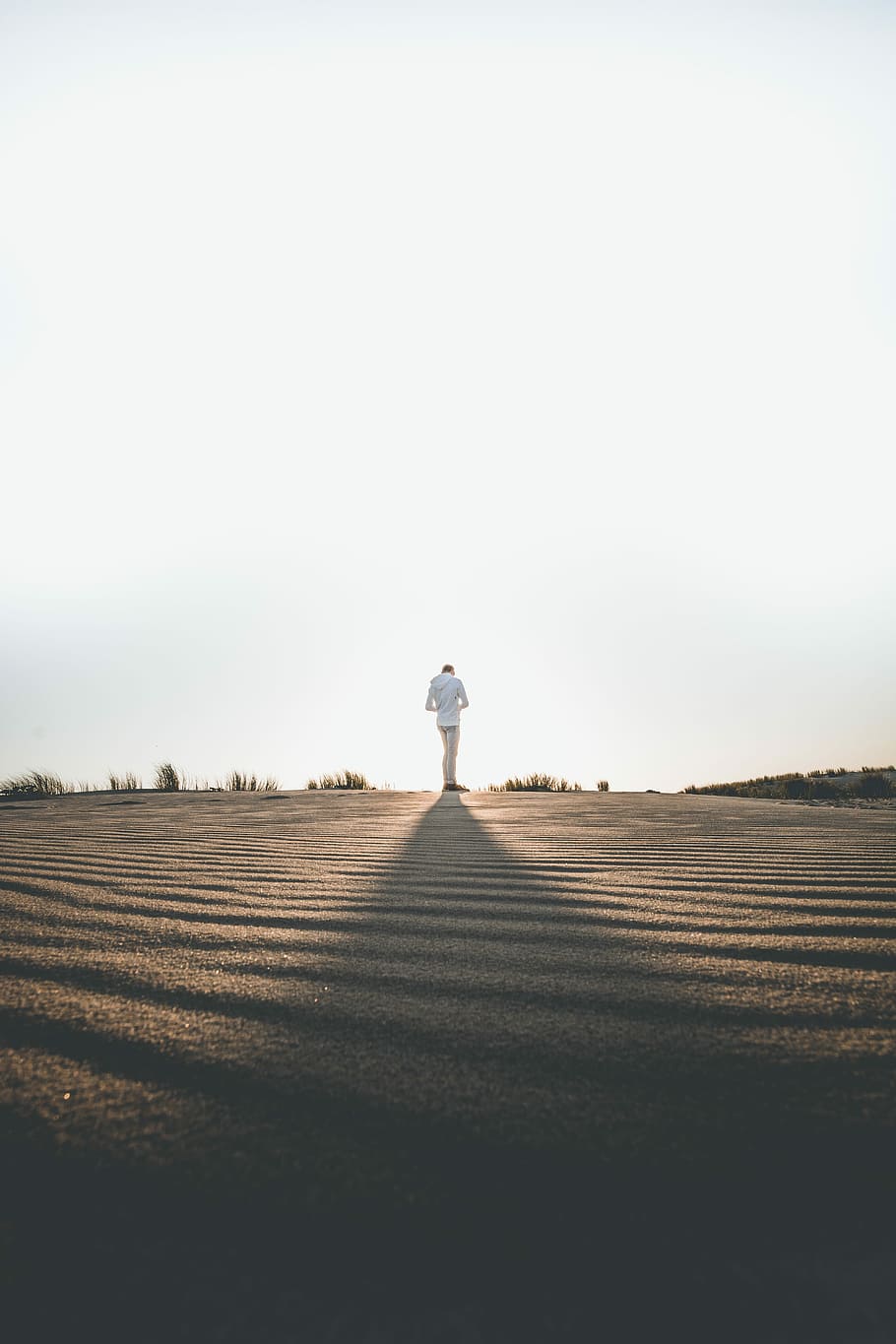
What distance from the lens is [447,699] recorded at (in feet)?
34.8

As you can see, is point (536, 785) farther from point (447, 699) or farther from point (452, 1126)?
point (452, 1126)

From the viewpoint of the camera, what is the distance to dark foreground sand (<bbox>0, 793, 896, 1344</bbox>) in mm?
588

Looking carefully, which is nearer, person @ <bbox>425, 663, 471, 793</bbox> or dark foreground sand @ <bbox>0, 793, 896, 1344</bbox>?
dark foreground sand @ <bbox>0, 793, 896, 1344</bbox>

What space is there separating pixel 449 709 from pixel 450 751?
72cm

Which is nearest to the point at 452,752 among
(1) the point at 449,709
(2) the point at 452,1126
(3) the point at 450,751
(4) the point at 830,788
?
(3) the point at 450,751

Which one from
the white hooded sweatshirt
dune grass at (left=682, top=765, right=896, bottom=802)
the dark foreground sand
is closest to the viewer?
the dark foreground sand

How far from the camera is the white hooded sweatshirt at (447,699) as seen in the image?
1059 cm

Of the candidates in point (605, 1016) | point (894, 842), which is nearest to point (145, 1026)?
point (605, 1016)

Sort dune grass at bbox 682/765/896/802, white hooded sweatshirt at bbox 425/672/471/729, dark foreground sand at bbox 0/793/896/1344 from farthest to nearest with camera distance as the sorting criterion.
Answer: white hooded sweatshirt at bbox 425/672/471/729 < dune grass at bbox 682/765/896/802 < dark foreground sand at bbox 0/793/896/1344

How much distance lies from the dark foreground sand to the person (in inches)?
343

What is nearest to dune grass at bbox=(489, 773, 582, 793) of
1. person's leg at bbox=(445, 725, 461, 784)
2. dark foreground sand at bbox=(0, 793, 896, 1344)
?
person's leg at bbox=(445, 725, 461, 784)

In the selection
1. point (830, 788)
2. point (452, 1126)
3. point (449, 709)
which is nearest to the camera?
point (452, 1126)

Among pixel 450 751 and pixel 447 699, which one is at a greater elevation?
pixel 447 699

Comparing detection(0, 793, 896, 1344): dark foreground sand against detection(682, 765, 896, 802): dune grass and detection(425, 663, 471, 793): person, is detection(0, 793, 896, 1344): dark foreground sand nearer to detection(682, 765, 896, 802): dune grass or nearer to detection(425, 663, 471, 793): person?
detection(682, 765, 896, 802): dune grass
